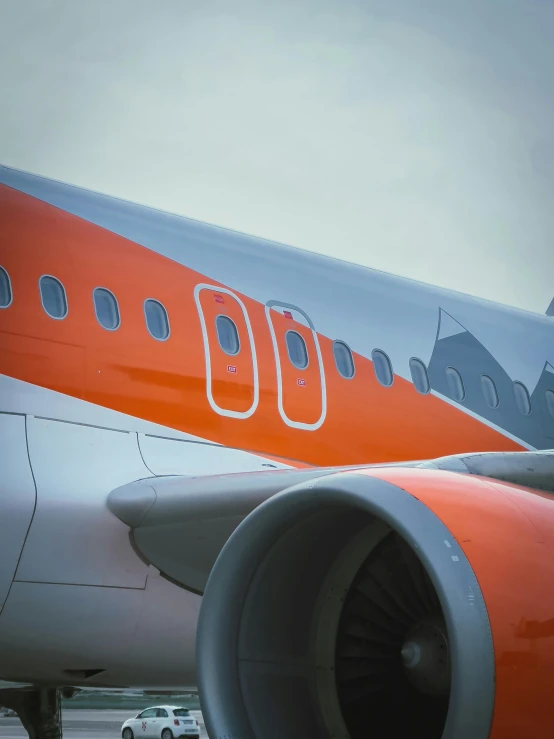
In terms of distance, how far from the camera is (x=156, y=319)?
6070 mm

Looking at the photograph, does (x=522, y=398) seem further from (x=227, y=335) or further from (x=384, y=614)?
(x=384, y=614)

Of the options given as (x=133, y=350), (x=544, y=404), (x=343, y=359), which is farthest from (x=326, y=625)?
(x=544, y=404)

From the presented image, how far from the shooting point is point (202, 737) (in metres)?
26.0

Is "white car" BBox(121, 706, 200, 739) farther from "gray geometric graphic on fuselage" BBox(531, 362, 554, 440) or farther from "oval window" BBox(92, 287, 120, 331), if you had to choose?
"oval window" BBox(92, 287, 120, 331)

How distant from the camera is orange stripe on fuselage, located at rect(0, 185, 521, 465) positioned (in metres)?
5.59

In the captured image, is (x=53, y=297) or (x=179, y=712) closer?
(x=53, y=297)

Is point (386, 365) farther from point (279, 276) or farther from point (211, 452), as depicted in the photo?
point (211, 452)

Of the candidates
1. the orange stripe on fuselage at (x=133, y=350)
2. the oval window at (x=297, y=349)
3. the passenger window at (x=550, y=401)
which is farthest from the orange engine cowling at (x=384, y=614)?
the passenger window at (x=550, y=401)

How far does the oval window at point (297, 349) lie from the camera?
6.66 metres

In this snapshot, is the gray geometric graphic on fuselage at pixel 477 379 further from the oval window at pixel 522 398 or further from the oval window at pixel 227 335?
the oval window at pixel 227 335

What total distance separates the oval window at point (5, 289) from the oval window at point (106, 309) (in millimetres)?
498

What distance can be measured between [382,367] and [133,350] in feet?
6.63

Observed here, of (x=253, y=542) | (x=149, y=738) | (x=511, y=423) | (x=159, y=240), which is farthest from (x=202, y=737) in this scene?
(x=253, y=542)

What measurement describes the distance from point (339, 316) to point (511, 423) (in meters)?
1.76
